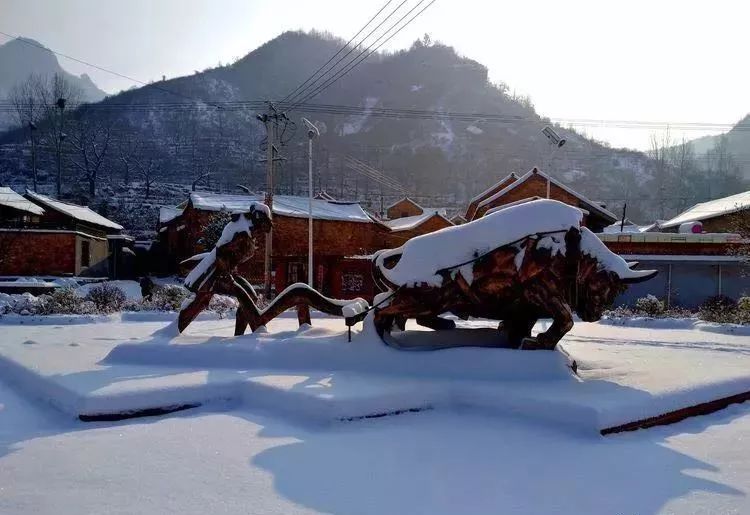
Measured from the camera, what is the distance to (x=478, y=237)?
22.5 feet

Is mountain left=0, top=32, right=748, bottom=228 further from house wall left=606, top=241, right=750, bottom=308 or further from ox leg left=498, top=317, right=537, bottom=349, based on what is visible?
ox leg left=498, top=317, right=537, bottom=349

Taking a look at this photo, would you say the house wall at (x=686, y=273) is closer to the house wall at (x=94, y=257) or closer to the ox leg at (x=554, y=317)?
the ox leg at (x=554, y=317)

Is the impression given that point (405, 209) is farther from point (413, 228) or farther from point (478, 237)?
point (478, 237)

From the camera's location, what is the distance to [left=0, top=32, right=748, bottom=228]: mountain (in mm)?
68812

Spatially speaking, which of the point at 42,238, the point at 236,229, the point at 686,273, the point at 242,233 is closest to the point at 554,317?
the point at 242,233

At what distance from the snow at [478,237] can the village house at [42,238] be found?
24.7 meters

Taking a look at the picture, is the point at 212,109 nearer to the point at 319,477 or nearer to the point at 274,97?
the point at 274,97

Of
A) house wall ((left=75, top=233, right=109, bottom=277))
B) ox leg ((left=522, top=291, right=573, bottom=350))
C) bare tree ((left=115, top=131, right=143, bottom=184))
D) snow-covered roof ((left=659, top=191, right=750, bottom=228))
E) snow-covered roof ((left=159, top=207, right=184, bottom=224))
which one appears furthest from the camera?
bare tree ((left=115, top=131, right=143, bottom=184))

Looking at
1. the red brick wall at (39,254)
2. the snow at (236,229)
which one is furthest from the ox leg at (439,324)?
the red brick wall at (39,254)

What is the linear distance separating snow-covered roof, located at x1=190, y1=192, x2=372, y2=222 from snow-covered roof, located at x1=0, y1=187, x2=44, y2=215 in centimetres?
746

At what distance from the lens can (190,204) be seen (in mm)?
32344

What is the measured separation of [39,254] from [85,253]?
2.95m

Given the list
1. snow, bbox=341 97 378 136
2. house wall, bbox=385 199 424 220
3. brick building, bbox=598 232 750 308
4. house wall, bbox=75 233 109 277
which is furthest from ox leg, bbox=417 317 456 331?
snow, bbox=341 97 378 136

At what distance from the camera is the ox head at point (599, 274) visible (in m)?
6.89
